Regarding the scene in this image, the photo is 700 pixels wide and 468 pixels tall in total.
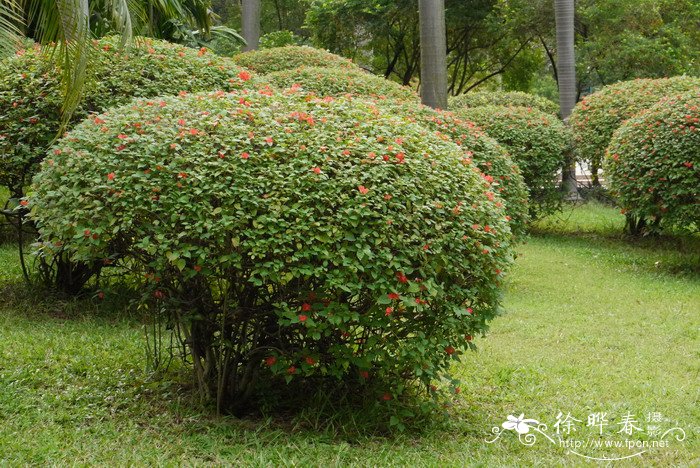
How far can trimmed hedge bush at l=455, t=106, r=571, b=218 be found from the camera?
39.7ft

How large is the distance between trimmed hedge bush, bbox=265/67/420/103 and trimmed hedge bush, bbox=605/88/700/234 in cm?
281

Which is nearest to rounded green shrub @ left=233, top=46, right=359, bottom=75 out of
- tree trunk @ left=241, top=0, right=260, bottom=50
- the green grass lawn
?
the green grass lawn

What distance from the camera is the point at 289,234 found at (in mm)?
4168

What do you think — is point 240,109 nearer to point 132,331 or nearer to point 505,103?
point 132,331

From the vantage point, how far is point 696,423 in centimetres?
482

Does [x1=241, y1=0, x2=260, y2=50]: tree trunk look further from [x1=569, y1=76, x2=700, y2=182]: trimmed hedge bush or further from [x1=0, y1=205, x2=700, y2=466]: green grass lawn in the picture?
[x1=0, y1=205, x2=700, y2=466]: green grass lawn

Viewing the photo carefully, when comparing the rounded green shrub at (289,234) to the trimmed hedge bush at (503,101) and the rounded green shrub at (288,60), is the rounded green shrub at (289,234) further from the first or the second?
the trimmed hedge bush at (503,101)

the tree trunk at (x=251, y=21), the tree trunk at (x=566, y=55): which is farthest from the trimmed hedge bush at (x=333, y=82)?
the tree trunk at (x=251, y=21)

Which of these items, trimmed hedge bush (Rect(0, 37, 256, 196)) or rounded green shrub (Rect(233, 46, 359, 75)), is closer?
trimmed hedge bush (Rect(0, 37, 256, 196))

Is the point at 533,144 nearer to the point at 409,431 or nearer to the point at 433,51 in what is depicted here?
the point at 433,51

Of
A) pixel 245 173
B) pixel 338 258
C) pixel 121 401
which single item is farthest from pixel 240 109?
pixel 121 401

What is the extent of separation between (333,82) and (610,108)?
5.06 m

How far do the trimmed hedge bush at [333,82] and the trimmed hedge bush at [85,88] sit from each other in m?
1.78

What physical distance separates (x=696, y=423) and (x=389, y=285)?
206cm
